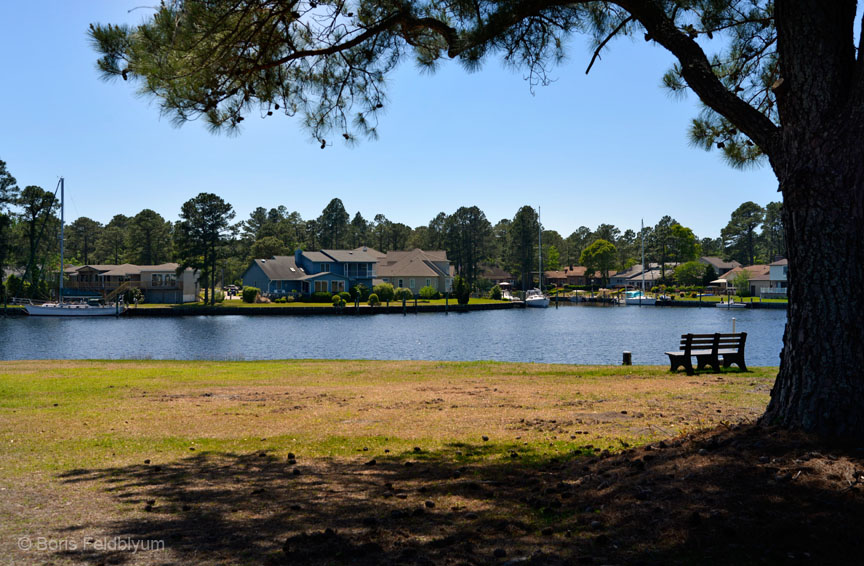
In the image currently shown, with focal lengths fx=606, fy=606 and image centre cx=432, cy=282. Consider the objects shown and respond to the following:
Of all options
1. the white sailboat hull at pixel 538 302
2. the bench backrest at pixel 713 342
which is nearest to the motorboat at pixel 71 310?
the white sailboat hull at pixel 538 302

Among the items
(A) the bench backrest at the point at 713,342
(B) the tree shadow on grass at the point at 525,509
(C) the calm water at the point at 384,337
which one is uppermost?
(A) the bench backrest at the point at 713,342

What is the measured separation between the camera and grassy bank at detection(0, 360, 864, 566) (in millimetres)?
4352

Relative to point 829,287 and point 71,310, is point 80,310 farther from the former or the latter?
point 829,287

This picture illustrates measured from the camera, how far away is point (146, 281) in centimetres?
8631

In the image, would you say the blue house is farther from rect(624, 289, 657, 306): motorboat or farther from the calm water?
rect(624, 289, 657, 306): motorboat

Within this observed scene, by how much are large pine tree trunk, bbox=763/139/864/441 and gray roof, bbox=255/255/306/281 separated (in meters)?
80.5

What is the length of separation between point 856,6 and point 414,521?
673 cm

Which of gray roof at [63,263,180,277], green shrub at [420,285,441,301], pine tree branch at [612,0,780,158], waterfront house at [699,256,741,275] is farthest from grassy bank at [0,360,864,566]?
waterfront house at [699,256,741,275]

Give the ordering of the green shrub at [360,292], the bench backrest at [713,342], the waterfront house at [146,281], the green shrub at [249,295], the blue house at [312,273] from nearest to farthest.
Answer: the bench backrest at [713,342] → the green shrub at [249,295] → the green shrub at [360,292] → the blue house at [312,273] → the waterfront house at [146,281]

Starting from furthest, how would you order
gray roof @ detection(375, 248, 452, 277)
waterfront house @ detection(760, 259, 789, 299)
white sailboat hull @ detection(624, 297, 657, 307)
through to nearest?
gray roof @ detection(375, 248, 452, 277) → white sailboat hull @ detection(624, 297, 657, 307) → waterfront house @ detection(760, 259, 789, 299)

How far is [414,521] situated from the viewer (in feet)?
16.4

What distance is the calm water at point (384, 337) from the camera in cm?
3434

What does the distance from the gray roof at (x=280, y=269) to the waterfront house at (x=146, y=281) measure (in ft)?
32.8

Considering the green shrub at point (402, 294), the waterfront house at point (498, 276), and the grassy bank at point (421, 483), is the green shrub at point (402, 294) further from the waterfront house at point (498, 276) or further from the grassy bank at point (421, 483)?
the grassy bank at point (421, 483)
